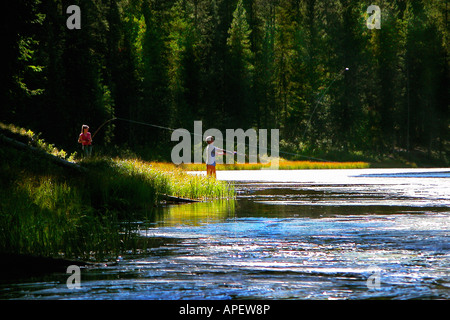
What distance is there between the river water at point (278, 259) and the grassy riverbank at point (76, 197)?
2.74 feet

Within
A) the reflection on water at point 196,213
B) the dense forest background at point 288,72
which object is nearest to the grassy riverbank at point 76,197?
the reflection on water at point 196,213

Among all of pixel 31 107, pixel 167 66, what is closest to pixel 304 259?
pixel 31 107

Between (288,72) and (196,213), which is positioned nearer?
(196,213)

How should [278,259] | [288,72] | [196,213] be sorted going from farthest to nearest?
1. [288,72]
2. [196,213]
3. [278,259]

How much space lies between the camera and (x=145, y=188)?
22.4 meters

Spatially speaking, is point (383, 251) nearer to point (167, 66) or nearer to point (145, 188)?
point (145, 188)

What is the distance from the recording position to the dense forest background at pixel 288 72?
91.2m

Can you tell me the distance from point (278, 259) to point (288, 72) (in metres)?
96.8

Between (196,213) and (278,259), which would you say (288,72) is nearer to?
(196,213)

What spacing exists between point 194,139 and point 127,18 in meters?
14.5

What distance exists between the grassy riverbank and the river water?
0.84m

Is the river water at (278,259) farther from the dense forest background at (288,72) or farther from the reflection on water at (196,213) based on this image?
the dense forest background at (288,72)

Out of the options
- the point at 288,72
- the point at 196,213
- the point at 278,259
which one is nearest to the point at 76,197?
the point at 196,213

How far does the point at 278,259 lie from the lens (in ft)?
38.2
